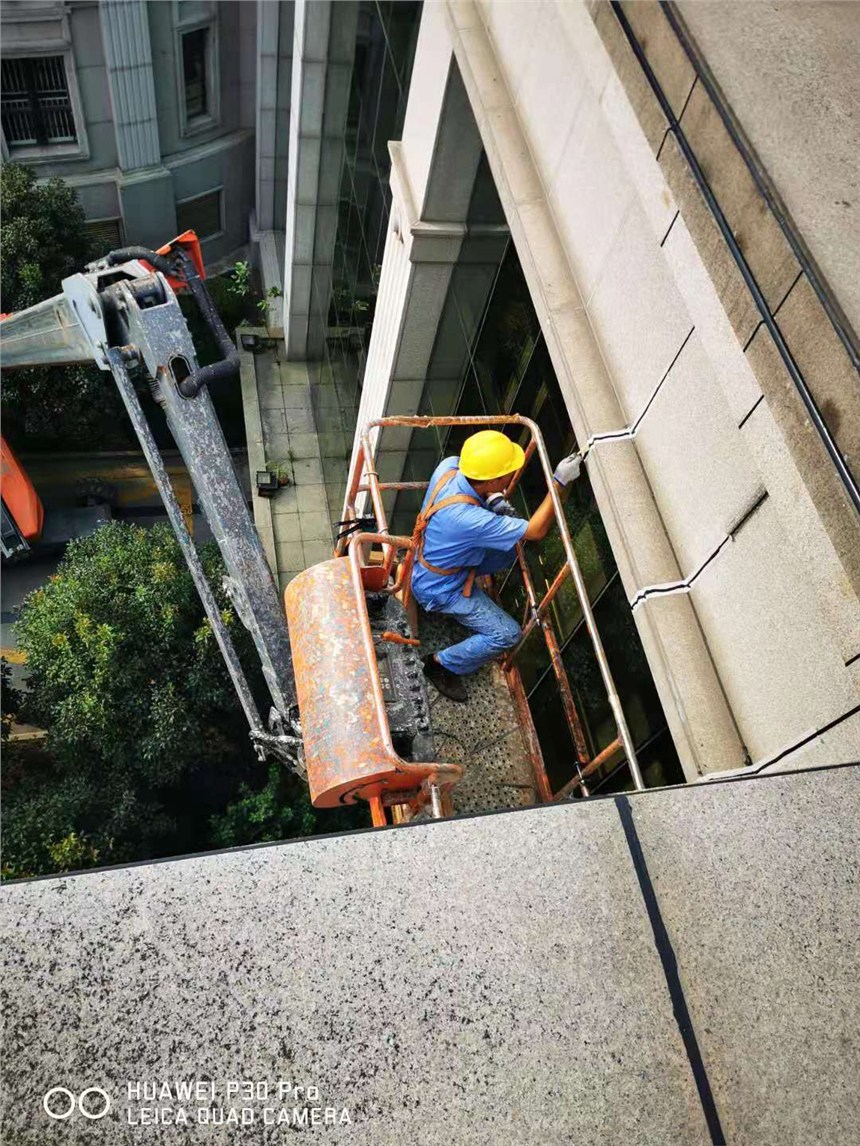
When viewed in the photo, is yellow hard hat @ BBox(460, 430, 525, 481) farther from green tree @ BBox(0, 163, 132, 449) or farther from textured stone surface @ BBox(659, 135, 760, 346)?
green tree @ BBox(0, 163, 132, 449)

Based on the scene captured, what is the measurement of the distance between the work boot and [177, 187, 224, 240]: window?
16.7 meters

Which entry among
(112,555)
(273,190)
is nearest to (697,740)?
(112,555)

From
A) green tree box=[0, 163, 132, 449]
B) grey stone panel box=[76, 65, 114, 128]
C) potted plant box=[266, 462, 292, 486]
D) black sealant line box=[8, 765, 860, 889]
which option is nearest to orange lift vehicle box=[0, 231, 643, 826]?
black sealant line box=[8, 765, 860, 889]

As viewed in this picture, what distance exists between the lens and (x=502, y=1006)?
3342 millimetres

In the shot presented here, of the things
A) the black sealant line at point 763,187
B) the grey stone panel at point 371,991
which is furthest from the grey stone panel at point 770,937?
the black sealant line at point 763,187

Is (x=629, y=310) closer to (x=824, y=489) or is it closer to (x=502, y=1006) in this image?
(x=824, y=489)

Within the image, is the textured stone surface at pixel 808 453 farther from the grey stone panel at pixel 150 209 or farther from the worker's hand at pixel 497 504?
the grey stone panel at pixel 150 209

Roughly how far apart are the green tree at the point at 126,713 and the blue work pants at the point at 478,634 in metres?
4.98

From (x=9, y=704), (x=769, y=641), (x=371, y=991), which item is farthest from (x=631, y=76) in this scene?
(x=9, y=704)

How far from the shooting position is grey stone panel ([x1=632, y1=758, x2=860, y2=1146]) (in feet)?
10.7

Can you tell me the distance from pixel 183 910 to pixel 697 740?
305 centimetres

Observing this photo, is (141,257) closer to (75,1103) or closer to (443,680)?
(443,680)

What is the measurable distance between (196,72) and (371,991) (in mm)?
20128

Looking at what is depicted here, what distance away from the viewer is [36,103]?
17.8 metres
